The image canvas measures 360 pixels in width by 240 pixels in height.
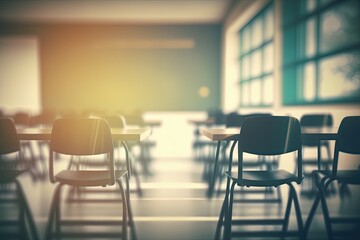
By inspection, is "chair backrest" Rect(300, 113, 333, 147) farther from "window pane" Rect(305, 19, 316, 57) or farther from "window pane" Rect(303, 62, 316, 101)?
"window pane" Rect(305, 19, 316, 57)

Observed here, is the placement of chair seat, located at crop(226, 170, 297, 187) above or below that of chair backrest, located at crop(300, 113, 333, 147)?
below

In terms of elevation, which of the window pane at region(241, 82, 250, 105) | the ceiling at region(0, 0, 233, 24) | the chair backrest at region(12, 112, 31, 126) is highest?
the ceiling at region(0, 0, 233, 24)

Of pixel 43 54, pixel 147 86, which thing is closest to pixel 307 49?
pixel 147 86

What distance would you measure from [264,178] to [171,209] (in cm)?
105

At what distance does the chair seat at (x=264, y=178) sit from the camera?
1637 millimetres

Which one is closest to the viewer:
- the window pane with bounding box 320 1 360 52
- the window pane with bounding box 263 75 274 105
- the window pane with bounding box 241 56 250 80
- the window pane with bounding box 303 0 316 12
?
the window pane with bounding box 320 1 360 52

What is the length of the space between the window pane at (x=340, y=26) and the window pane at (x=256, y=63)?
2332 millimetres

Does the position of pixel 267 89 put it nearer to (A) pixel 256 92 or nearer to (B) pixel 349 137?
(A) pixel 256 92

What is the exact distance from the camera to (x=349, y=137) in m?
1.69

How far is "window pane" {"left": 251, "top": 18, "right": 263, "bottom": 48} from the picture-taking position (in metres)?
5.99

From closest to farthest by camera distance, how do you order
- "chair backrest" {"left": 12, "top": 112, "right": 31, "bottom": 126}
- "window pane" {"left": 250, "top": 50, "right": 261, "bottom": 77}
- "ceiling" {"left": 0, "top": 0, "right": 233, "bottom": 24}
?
1. "chair backrest" {"left": 12, "top": 112, "right": 31, "bottom": 126}
2. "window pane" {"left": 250, "top": 50, "right": 261, "bottom": 77}
3. "ceiling" {"left": 0, "top": 0, "right": 233, "bottom": 24}

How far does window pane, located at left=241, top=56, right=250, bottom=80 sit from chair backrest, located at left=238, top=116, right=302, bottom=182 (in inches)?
203

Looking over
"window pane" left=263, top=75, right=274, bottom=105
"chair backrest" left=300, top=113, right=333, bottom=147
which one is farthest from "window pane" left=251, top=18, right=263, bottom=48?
"chair backrest" left=300, top=113, right=333, bottom=147

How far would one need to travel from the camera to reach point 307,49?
4090mm
